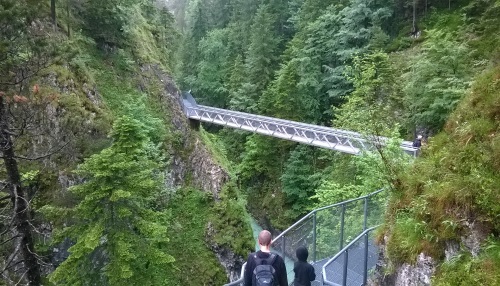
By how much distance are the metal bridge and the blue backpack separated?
12.8 meters

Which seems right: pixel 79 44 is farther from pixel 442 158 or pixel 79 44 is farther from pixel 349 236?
pixel 442 158

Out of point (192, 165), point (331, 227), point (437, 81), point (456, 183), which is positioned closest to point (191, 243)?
point (192, 165)

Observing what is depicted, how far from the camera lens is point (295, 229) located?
306 inches

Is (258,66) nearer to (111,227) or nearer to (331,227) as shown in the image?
(111,227)

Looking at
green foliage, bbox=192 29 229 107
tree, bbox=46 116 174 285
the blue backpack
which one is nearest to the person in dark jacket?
the blue backpack

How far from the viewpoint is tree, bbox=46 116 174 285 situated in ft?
34.3

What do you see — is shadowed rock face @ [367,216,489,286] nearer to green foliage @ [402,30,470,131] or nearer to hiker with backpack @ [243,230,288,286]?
hiker with backpack @ [243,230,288,286]

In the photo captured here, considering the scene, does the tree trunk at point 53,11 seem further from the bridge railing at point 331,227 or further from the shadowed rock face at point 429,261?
the shadowed rock face at point 429,261

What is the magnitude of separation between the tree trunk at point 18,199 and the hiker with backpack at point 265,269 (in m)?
4.97

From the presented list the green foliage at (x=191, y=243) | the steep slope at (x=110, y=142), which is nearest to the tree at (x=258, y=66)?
the steep slope at (x=110, y=142)

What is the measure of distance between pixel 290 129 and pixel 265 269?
810 inches

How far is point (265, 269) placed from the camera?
418 cm

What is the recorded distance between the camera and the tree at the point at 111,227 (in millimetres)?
10469

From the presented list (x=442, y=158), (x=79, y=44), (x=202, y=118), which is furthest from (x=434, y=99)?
(x=79, y=44)
